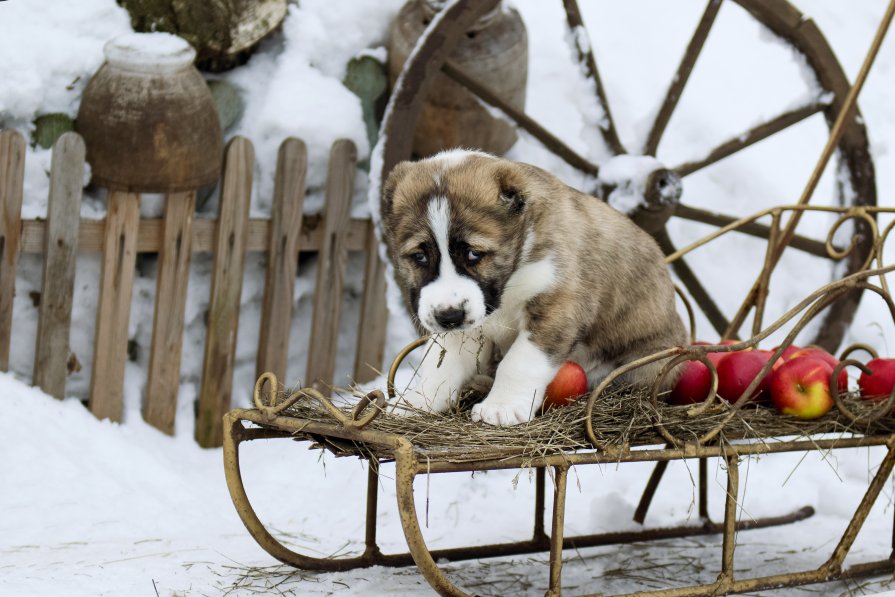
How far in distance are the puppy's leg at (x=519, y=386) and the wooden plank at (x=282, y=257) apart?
2338mm

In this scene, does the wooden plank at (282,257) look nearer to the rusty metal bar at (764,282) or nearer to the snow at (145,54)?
the snow at (145,54)

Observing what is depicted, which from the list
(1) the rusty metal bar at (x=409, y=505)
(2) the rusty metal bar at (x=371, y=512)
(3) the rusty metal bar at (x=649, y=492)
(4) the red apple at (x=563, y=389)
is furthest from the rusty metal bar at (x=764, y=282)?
(1) the rusty metal bar at (x=409, y=505)

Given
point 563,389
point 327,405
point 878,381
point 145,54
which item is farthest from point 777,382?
point 145,54

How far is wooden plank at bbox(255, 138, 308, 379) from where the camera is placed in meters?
5.23

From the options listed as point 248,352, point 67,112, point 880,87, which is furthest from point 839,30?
point 67,112

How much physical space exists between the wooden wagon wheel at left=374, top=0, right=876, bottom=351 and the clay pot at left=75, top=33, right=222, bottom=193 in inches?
31.1

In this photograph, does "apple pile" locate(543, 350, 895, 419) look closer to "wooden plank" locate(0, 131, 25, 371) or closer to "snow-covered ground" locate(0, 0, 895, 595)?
"snow-covered ground" locate(0, 0, 895, 595)

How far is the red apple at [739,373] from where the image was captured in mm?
3424

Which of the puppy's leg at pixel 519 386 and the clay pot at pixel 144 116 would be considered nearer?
the puppy's leg at pixel 519 386

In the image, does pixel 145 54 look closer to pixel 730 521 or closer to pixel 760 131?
pixel 760 131

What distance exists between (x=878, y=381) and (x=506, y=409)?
124 cm

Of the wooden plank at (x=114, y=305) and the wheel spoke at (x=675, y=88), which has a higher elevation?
the wheel spoke at (x=675, y=88)

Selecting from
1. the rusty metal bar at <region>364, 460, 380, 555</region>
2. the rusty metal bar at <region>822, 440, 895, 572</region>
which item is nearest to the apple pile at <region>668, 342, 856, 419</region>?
the rusty metal bar at <region>822, 440, 895, 572</region>

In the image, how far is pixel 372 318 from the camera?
5.70m
